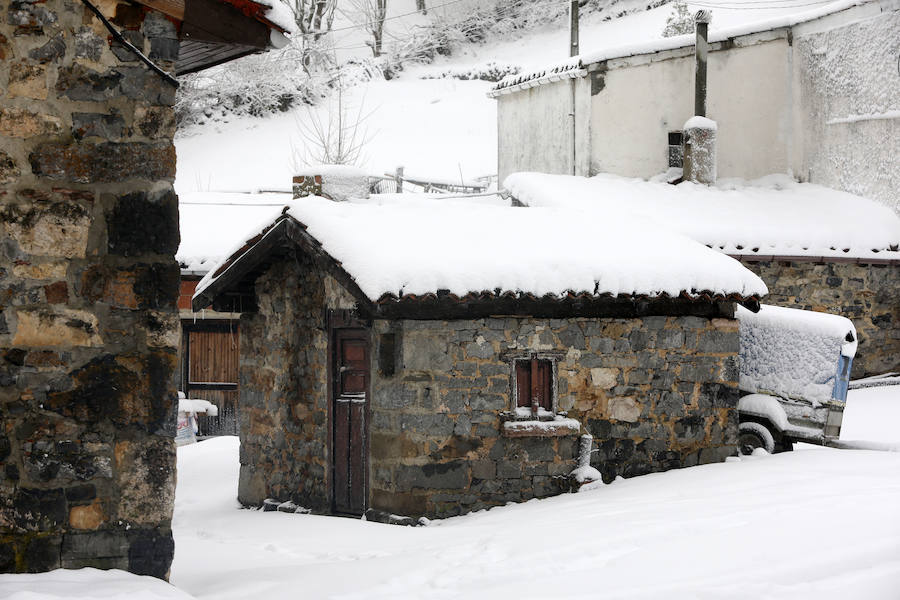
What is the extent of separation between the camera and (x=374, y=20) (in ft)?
118

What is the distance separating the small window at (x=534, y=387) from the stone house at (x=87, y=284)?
4495 millimetres

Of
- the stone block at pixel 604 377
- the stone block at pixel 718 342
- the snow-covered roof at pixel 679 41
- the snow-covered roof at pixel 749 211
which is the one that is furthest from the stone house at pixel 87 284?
the snow-covered roof at pixel 679 41

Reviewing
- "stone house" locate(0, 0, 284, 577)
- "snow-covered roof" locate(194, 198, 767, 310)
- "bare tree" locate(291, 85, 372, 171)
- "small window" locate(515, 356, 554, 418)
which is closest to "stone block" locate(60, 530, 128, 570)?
"stone house" locate(0, 0, 284, 577)

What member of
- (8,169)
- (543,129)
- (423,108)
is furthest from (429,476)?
(423,108)

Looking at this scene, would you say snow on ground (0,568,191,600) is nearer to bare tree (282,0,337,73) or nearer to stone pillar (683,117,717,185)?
stone pillar (683,117,717,185)

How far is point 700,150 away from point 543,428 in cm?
877

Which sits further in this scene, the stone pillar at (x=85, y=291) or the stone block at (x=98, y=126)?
the stone block at (x=98, y=126)

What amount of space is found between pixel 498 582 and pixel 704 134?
39.6 ft

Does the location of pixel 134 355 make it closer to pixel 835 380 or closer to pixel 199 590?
pixel 199 590

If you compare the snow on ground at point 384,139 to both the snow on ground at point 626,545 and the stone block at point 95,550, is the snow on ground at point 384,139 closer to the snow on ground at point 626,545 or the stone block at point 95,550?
the snow on ground at point 626,545

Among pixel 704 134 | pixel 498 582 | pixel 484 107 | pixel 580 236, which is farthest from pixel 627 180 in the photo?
Answer: pixel 484 107

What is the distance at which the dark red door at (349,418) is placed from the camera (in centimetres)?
954

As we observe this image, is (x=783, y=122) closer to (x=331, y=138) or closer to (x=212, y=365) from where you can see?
(x=212, y=365)

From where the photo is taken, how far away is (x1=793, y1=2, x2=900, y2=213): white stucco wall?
15.2 m
